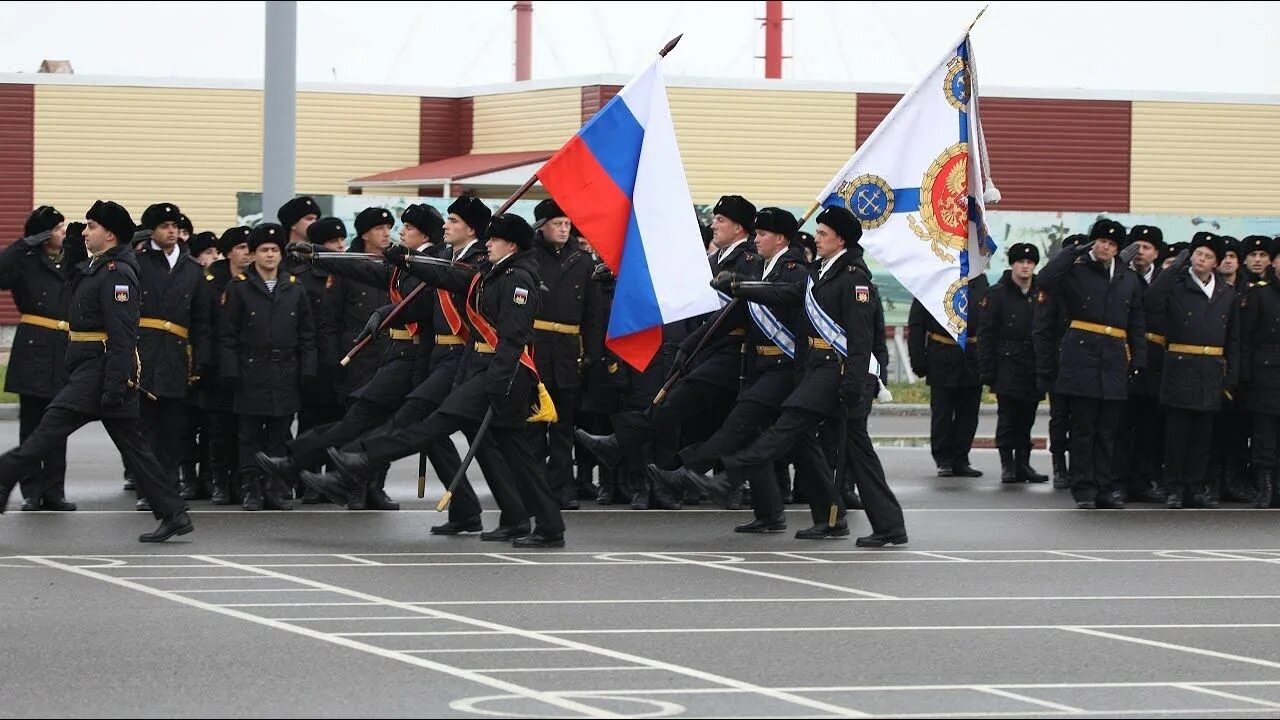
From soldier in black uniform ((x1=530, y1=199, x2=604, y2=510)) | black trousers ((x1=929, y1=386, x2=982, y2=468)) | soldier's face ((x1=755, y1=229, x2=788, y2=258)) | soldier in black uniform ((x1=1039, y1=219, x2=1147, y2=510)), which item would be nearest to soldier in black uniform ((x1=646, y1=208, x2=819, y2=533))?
soldier's face ((x1=755, y1=229, x2=788, y2=258))

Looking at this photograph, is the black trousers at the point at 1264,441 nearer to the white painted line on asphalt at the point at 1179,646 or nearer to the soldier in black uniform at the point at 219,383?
the white painted line on asphalt at the point at 1179,646

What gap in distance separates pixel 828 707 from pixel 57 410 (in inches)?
233

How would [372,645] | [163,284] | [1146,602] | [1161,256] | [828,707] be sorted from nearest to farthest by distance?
[828,707] → [372,645] → [1146,602] → [163,284] → [1161,256]

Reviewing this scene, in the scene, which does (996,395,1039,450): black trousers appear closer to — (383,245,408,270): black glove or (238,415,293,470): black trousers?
(238,415,293,470): black trousers

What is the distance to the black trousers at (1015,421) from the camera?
1698 centimetres

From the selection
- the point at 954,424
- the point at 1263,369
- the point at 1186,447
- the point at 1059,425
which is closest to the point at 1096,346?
the point at 1186,447

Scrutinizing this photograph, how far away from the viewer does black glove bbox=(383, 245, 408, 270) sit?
1220 cm

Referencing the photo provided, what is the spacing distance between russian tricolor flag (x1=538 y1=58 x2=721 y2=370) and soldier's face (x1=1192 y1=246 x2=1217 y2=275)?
4.10 meters

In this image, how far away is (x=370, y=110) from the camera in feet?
118

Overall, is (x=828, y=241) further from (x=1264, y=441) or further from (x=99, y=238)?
(x=1264, y=441)

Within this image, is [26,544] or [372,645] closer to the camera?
[372,645]

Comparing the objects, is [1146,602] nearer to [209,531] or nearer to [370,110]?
[209,531]

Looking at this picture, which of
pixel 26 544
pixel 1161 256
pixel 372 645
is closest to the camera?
pixel 372 645

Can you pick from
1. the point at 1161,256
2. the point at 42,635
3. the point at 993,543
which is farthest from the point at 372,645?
the point at 1161,256
